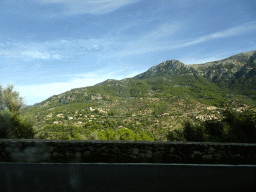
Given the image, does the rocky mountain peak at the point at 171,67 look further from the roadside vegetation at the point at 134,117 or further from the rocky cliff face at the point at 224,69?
the roadside vegetation at the point at 134,117

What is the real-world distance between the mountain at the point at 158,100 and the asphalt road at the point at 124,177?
14448mm

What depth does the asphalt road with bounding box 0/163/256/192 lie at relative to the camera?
3213mm

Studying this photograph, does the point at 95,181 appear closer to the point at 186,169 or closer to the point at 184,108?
the point at 186,169

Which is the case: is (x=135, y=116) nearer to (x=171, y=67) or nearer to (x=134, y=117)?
(x=134, y=117)

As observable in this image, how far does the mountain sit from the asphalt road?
14448mm

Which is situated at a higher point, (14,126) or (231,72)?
(231,72)

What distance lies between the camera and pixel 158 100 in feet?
168

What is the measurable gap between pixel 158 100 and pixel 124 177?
48.3 meters

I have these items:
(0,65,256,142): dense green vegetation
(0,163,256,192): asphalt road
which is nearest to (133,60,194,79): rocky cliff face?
(0,65,256,142): dense green vegetation

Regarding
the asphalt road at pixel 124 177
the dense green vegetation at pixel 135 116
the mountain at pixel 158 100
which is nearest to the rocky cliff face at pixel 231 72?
the mountain at pixel 158 100

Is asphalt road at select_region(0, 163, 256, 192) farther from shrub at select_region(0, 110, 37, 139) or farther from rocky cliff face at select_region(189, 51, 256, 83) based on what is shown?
rocky cliff face at select_region(189, 51, 256, 83)

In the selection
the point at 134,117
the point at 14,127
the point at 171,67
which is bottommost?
the point at 134,117

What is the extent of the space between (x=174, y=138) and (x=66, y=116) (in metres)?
29.5

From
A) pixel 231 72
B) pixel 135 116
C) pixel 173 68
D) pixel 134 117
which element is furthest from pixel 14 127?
pixel 173 68
